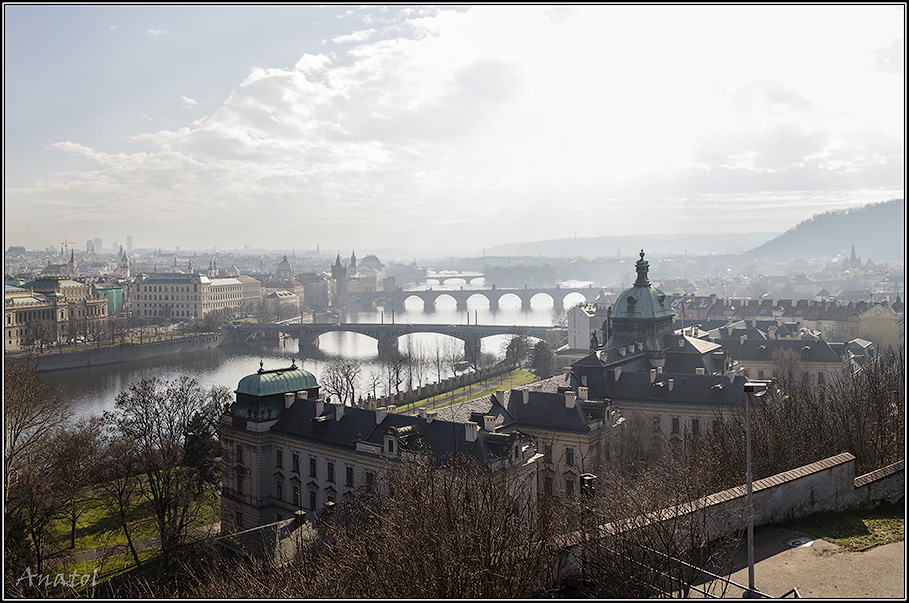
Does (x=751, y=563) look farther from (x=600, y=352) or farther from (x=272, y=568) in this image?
(x=600, y=352)

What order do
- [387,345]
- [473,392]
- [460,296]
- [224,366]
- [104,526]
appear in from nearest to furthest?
[104,526]
[473,392]
[224,366]
[387,345]
[460,296]

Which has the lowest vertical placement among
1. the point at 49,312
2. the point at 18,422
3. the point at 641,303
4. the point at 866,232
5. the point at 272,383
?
the point at 18,422

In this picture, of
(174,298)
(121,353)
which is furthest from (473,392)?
(174,298)

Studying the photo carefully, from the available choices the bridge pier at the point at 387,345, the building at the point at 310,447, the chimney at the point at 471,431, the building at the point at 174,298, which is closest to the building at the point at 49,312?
the building at the point at 174,298

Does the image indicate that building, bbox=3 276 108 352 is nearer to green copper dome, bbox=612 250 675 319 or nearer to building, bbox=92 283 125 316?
building, bbox=92 283 125 316

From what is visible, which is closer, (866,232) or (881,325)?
(881,325)

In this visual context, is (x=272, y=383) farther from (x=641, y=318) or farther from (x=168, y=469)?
(x=641, y=318)

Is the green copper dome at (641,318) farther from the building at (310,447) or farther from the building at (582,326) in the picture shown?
the building at (582,326)
